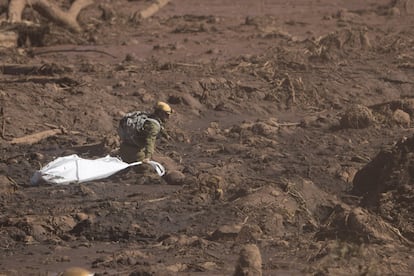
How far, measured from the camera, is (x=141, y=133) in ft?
36.3

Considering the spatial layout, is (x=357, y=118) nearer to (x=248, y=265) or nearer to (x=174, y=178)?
(x=174, y=178)

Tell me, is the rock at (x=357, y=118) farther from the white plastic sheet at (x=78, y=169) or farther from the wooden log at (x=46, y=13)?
the wooden log at (x=46, y=13)

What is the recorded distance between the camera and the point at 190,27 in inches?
711

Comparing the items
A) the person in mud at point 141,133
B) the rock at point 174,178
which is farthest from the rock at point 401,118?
the rock at point 174,178

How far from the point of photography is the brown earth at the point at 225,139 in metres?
8.67

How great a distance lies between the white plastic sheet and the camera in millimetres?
10742

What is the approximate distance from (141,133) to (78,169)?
2.18 feet

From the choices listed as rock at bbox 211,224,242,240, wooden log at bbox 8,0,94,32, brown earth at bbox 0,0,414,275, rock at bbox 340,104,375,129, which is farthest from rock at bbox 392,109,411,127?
wooden log at bbox 8,0,94,32

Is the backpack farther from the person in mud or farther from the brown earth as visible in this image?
the brown earth

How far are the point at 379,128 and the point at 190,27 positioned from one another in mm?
5644

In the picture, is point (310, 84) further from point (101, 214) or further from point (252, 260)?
point (252, 260)

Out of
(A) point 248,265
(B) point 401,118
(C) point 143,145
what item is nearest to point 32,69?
(C) point 143,145

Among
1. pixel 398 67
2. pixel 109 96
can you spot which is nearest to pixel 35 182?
pixel 109 96

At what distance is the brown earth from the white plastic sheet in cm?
14
